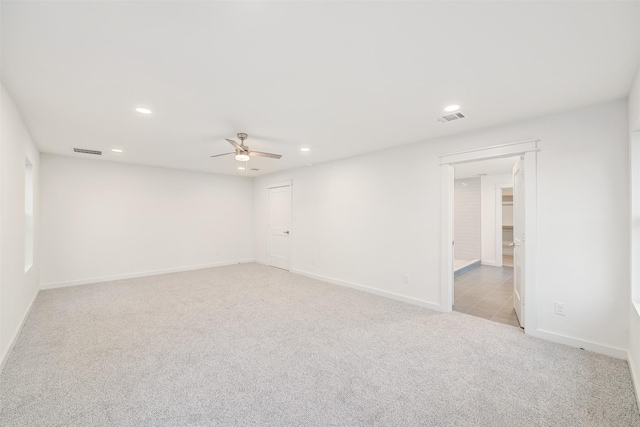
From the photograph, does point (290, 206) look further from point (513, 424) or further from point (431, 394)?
point (513, 424)

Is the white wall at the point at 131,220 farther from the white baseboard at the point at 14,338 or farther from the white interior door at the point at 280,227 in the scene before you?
the white baseboard at the point at 14,338

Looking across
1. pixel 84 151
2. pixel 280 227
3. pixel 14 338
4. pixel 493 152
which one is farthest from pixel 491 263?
pixel 84 151

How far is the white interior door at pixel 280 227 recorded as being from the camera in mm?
6531

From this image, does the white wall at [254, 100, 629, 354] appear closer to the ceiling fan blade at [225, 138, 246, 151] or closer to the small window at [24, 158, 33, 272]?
the ceiling fan blade at [225, 138, 246, 151]

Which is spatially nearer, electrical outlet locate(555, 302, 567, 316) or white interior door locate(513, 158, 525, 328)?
electrical outlet locate(555, 302, 567, 316)

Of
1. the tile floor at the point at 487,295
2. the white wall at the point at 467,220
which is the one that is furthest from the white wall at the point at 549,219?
the white wall at the point at 467,220

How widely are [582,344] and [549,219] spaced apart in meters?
1.28

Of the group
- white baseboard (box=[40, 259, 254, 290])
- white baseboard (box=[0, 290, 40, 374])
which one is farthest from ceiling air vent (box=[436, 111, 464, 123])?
white baseboard (box=[40, 259, 254, 290])

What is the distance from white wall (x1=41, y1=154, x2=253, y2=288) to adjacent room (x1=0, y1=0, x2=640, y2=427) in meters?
0.07

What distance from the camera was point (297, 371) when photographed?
2.31m

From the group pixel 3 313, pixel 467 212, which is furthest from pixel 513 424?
pixel 467 212

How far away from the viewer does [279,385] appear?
6.97ft

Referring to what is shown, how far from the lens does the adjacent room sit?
1683 millimetres

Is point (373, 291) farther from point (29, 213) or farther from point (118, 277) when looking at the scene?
point (29, 213)
